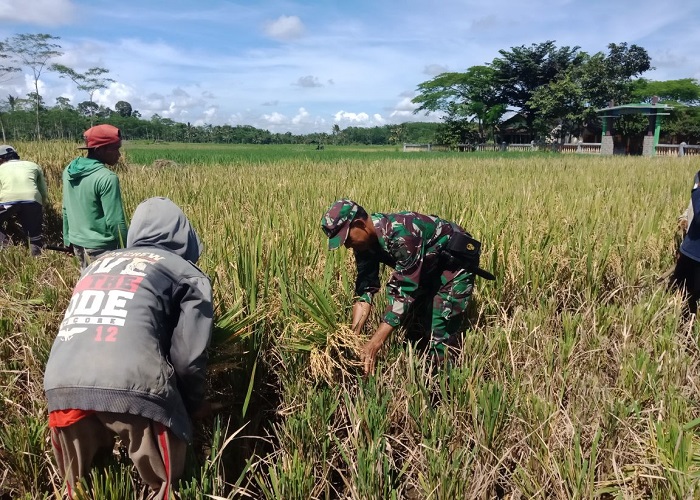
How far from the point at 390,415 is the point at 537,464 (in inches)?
24.0

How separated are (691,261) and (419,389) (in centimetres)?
233

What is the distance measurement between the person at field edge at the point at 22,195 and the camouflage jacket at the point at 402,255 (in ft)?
13.5

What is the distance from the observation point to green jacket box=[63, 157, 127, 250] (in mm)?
3238

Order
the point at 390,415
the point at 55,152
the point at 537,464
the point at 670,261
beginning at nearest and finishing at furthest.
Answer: the point at 537,464 < the point at 390,415 < the point at 670,261 < the point at 55,152

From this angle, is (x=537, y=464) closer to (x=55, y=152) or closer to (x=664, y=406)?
(x=664, y=406)

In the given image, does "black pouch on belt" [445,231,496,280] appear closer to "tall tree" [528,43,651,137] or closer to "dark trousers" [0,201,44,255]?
"dark trousers" [0,201,44,255]

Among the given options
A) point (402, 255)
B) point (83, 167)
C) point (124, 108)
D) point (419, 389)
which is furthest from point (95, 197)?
point (124, 108)

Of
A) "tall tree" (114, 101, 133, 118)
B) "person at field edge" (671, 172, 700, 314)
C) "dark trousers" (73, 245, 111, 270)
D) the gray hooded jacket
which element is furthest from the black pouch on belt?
"tall tree" (114, 101, 133, 118)

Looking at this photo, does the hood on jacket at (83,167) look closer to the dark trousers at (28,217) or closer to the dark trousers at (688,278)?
the dark trousers at (28,217)

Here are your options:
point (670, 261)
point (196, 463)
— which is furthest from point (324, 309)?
point (670, 261)

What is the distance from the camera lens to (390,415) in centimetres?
205

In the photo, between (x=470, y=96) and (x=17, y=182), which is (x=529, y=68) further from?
(x=17, y=182)

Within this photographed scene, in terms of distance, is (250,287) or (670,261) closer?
(250,287)

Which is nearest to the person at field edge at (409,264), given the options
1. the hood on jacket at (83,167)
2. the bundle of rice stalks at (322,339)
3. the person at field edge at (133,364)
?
the bundle of rice stalks at (322,339)
